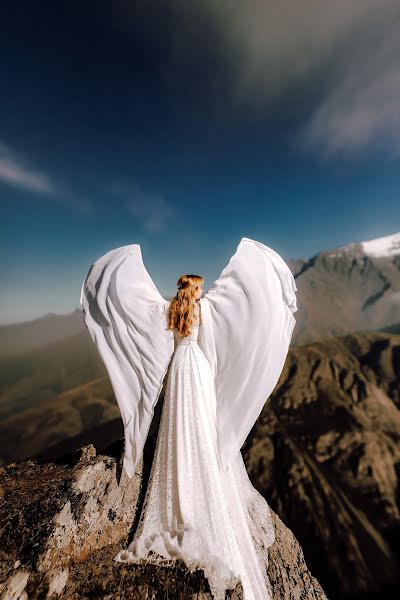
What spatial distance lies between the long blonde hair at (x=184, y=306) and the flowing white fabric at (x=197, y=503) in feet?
0.46

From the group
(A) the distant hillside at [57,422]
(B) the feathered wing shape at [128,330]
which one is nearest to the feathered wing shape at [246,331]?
(B) the feathered wing shape at [128,330]

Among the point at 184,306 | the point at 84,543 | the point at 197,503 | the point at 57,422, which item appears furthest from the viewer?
the point at 57,422

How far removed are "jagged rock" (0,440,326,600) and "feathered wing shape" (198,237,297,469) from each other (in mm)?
1056

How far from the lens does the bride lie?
3.06 m

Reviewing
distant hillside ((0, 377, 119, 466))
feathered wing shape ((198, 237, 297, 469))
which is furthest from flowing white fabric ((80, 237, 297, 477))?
distant hillside ((0, 377, 119, 466))

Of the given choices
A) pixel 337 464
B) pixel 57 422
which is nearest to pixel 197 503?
pixel 337 464

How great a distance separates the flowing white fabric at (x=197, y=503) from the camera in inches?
99.1

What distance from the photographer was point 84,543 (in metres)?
2.63

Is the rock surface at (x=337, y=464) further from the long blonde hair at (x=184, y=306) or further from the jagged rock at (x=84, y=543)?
the long blonde hair at (x=184, y=306)

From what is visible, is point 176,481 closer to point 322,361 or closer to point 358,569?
point 358,569

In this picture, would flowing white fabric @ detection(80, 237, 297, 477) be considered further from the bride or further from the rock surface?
the rock surface

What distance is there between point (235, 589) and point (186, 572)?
448 mm

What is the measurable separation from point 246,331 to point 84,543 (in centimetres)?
235

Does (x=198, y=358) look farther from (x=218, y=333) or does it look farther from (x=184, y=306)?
(x=184, y=306)
